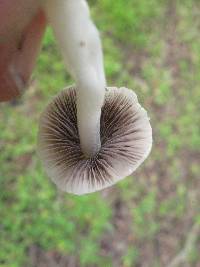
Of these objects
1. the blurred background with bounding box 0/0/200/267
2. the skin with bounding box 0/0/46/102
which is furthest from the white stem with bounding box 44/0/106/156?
the blurred background with bounding box 0/0/200/267

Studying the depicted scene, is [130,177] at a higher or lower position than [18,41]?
higher

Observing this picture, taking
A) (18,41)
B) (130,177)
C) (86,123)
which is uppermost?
(130,177)

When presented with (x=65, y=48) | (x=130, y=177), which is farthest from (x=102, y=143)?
(x=130, y=177)

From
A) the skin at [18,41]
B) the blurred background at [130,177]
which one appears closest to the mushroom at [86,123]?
the skin at [18,41]

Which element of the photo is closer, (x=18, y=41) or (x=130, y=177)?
(x=18, y=41)

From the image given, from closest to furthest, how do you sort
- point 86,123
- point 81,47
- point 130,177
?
point 81,47 → point 86,123 → point 130,177

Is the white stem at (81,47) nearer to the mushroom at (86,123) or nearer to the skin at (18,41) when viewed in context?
the mushroom at (86,123)

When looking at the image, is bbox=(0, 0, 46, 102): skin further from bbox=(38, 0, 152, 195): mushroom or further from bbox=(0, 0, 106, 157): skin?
bbox=(38, 0, 152, 195): mushroom

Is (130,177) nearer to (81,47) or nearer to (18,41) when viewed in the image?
(18,41)
